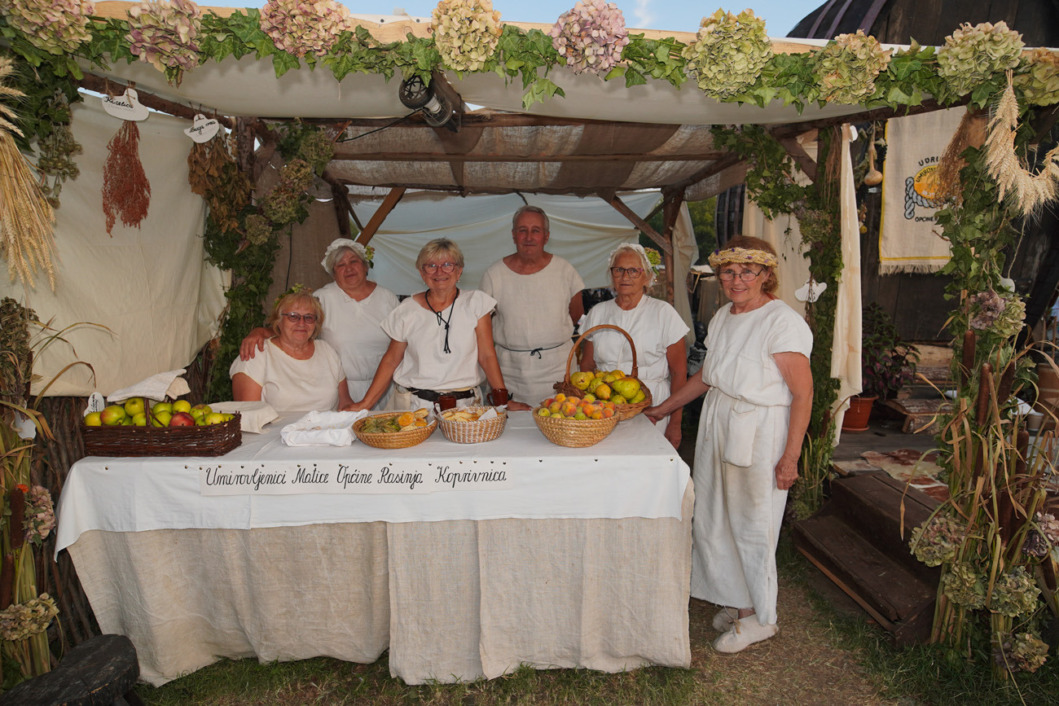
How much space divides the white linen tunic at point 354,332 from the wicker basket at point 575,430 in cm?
188

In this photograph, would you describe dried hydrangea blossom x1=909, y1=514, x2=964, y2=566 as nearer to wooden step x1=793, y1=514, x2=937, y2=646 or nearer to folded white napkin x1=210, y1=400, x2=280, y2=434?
wooden step x1=793, y1=514, x2=937, y2=646

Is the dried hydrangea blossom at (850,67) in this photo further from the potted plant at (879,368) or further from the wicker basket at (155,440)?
the potted plant at (879,368)

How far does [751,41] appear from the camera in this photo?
251 cm

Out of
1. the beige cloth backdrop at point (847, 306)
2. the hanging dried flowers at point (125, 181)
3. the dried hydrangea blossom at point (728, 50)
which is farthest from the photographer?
the beige cloth backdrop at point (847, 306)

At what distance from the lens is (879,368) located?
18.7 ft

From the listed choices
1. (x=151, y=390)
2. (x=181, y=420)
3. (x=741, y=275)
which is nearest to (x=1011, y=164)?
(x=741, y=275)

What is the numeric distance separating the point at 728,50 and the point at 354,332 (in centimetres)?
281

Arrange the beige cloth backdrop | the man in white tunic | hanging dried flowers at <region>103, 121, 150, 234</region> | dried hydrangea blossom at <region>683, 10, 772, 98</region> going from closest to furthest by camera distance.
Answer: dried hydrangea blossom at <region>683, 10, 772, 98</region> → hanging dried flowers at <region>103, 121, 150, 234</region> → the beige cloth backdrop → the man in white tunic

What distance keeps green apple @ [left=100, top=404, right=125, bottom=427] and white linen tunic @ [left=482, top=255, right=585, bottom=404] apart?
239cm

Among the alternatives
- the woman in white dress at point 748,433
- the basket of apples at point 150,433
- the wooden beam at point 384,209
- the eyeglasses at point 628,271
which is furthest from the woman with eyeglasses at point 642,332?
the wooden beam at point 384,209

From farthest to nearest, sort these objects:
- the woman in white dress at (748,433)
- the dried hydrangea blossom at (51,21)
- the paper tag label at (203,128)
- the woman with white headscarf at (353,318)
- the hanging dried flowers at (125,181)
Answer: the woman with white headscarf at (353,318) < the paper tag label at (203,128) < the hanging dried flowers at (125,181) < the woman in white dress at (748,433) < the dried hydrangea blossom at (51,21)

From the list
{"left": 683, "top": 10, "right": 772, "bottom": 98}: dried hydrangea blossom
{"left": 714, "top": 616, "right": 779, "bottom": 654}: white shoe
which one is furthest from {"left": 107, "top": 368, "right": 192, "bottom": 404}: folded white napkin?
{"left": 714, "top": 616, "right": 779, "bottom": 654}: white shoe

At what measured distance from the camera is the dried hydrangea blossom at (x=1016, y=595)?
263 cm

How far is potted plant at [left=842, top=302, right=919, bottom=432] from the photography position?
550cm
